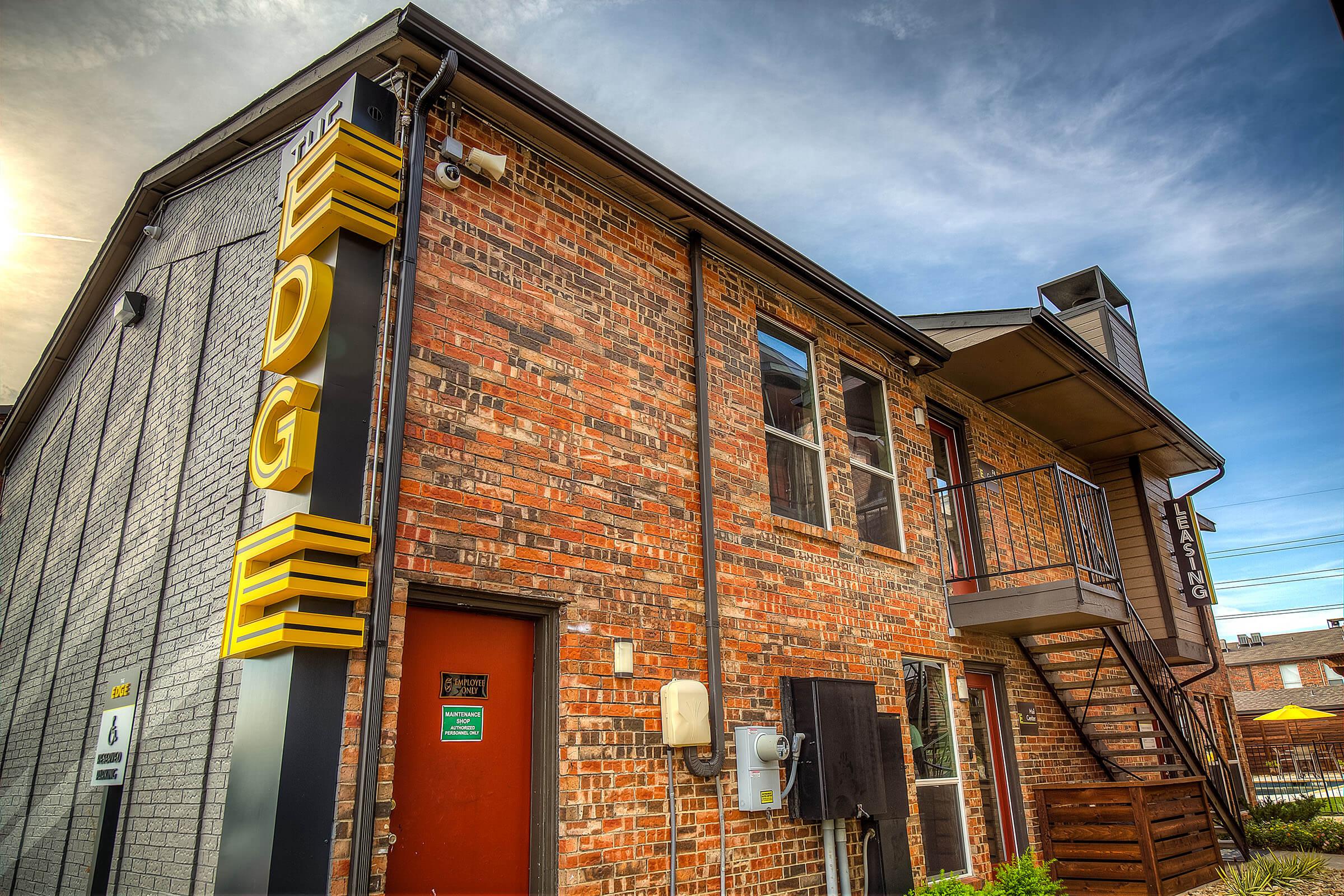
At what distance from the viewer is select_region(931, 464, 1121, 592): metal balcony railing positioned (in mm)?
8688

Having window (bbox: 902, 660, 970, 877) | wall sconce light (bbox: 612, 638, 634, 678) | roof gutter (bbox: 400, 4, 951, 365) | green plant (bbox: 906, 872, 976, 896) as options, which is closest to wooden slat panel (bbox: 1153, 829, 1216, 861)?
window (bbox: 902, 660, 970, 877)

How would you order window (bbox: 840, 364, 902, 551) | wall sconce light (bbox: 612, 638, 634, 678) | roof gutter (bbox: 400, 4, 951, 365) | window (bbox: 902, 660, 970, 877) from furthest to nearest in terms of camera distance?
window (bbox: 840, 364, 902, 551)
window (bbox: 902, 660, 970, 877)
wall sconce light (bbox: 612, 638, 634, 678)
roof gutter (bbox: 400, 4, 951, 365)

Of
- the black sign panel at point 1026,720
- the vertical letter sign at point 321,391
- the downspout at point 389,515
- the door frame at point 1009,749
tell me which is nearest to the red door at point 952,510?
the door frame at point 1009,749

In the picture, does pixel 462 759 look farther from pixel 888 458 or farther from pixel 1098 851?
pixel 1098 851

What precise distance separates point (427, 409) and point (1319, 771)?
3517 centimetres

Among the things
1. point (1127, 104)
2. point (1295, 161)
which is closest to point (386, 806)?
point (1295, 161)

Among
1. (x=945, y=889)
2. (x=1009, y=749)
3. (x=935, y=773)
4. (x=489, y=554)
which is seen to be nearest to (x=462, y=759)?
(x=489, y=554)

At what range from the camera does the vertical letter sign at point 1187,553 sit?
13.2m

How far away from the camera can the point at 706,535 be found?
6168 millimetres

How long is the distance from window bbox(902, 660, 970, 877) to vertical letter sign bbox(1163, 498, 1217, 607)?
7.42 m

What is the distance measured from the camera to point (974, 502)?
9.73 meters

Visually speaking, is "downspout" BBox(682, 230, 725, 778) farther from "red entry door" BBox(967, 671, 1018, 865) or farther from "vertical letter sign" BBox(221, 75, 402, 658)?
"red entry door" BBox(967, 671, 1018, 865)

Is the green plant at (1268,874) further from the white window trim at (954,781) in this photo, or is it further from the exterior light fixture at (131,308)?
the exterior light fixture at (131,308)

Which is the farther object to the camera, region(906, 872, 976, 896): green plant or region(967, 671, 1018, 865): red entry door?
region(967, 671, 1018, 865): red entry door
